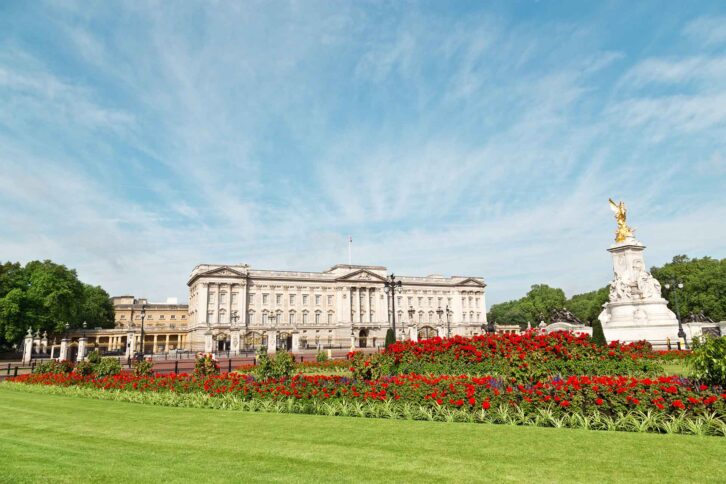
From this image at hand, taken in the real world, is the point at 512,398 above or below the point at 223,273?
below

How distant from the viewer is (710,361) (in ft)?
31.7

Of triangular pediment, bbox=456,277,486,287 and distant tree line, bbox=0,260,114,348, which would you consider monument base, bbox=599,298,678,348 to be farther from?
triangular pediment, bbox=456,277,486,287

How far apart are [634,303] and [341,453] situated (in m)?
34.9

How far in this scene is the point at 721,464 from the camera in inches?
239

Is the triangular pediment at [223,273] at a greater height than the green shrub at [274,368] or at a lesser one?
greater

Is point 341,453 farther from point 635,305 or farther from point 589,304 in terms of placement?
point 589,304

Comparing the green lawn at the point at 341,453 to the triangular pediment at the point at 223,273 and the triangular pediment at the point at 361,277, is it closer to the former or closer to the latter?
the triangular pediment at the point at 223,273

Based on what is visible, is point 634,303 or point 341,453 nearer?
point 341,453

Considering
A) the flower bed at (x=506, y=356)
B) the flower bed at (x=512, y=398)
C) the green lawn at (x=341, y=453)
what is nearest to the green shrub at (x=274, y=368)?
the flower bed at (x=512, y=398)

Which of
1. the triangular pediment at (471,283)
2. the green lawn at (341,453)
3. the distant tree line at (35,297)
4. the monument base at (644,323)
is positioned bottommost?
the green lawn at (341,453)

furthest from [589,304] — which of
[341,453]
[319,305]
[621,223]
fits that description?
[341,453]

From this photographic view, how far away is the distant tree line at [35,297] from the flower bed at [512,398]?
55044mm

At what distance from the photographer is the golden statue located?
125 ft

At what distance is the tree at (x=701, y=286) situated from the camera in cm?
7075
